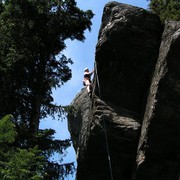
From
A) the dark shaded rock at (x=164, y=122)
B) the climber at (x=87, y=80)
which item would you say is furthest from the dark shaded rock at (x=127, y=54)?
the climber at (x=87, y=80)

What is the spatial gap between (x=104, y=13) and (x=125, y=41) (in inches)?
45.2

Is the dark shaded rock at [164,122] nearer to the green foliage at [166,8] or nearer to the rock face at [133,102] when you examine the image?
the rock face at [133,102]

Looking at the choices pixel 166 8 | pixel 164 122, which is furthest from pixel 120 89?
pixel 166 8

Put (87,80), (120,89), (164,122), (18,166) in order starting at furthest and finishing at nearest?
(87,80), (120,89), (164,122), (18,166)

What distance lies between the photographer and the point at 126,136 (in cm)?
1250

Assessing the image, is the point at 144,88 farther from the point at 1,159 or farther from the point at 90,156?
the point at 1,159

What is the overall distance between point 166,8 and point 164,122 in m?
6.85

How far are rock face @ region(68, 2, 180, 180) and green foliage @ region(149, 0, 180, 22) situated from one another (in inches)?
155

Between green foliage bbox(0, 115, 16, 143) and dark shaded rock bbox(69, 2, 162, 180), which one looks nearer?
green foliage bbox(0, 115, 16, 143)

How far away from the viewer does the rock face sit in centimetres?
1199

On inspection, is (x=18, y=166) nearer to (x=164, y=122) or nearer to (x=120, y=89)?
(x=120, y=89)

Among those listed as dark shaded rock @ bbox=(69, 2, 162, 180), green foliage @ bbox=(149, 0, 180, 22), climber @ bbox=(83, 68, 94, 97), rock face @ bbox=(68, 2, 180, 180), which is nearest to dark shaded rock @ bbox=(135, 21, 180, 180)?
rock face @ bbox=(68, 2, 180, 180)

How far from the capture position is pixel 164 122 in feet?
39.3

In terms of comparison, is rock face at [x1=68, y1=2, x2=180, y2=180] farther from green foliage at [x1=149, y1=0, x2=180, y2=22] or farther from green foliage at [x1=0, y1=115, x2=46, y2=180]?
green foliage at [x1=149, y1=0, x2=180, y2=22]
